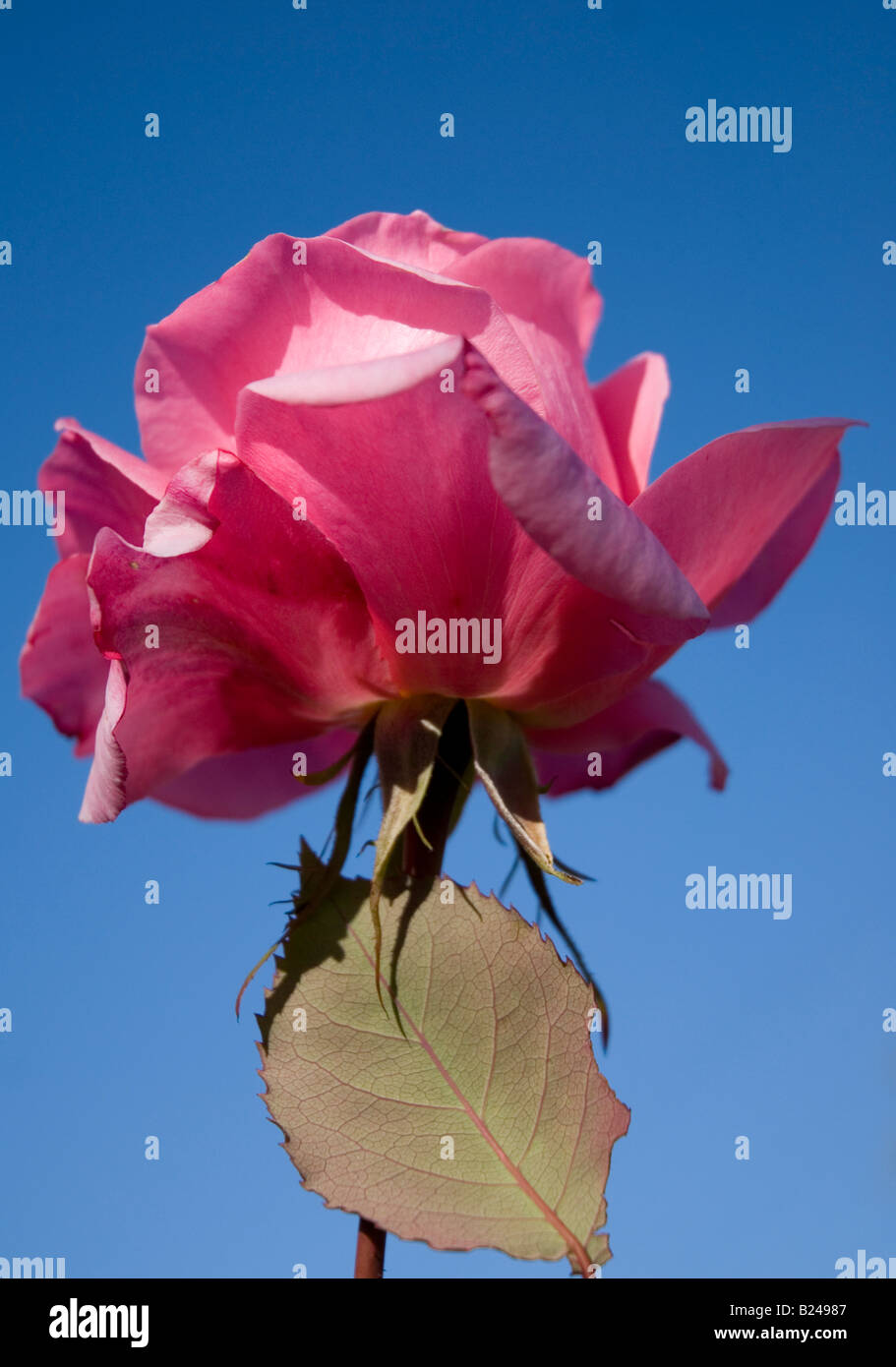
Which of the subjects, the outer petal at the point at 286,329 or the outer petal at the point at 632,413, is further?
the outer petal at the point at 632,413

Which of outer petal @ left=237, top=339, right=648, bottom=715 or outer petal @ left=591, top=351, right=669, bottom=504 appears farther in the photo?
outer petal @ left=591, top=351, right=669, bottom=504

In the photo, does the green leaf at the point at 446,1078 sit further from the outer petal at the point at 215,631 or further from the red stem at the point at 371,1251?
the outer petal at the point at 215,631

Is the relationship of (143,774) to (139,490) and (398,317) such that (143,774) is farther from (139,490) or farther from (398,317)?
(398,317)

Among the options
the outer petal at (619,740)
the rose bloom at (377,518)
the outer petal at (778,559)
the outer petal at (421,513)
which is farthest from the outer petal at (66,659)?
the outer petal at (778,559)

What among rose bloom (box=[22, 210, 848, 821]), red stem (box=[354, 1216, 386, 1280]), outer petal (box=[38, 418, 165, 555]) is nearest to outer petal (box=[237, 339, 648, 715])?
rose bloom (box=[22, 210, 848, 821])

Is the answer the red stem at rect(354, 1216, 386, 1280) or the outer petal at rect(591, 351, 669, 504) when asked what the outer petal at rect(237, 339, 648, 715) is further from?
the red stem at rect(354, 1216, 386, 1280)

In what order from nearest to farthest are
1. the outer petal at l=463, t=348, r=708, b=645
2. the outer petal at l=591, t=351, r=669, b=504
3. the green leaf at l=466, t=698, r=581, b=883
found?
the outer petal at l=463, t=348, r=708, b=645 < the green leaf at l=466, t=698, r=581, b=883 < the outer petal at l=591, t=351, r=669, b=504

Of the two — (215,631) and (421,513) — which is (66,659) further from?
(421,513)
